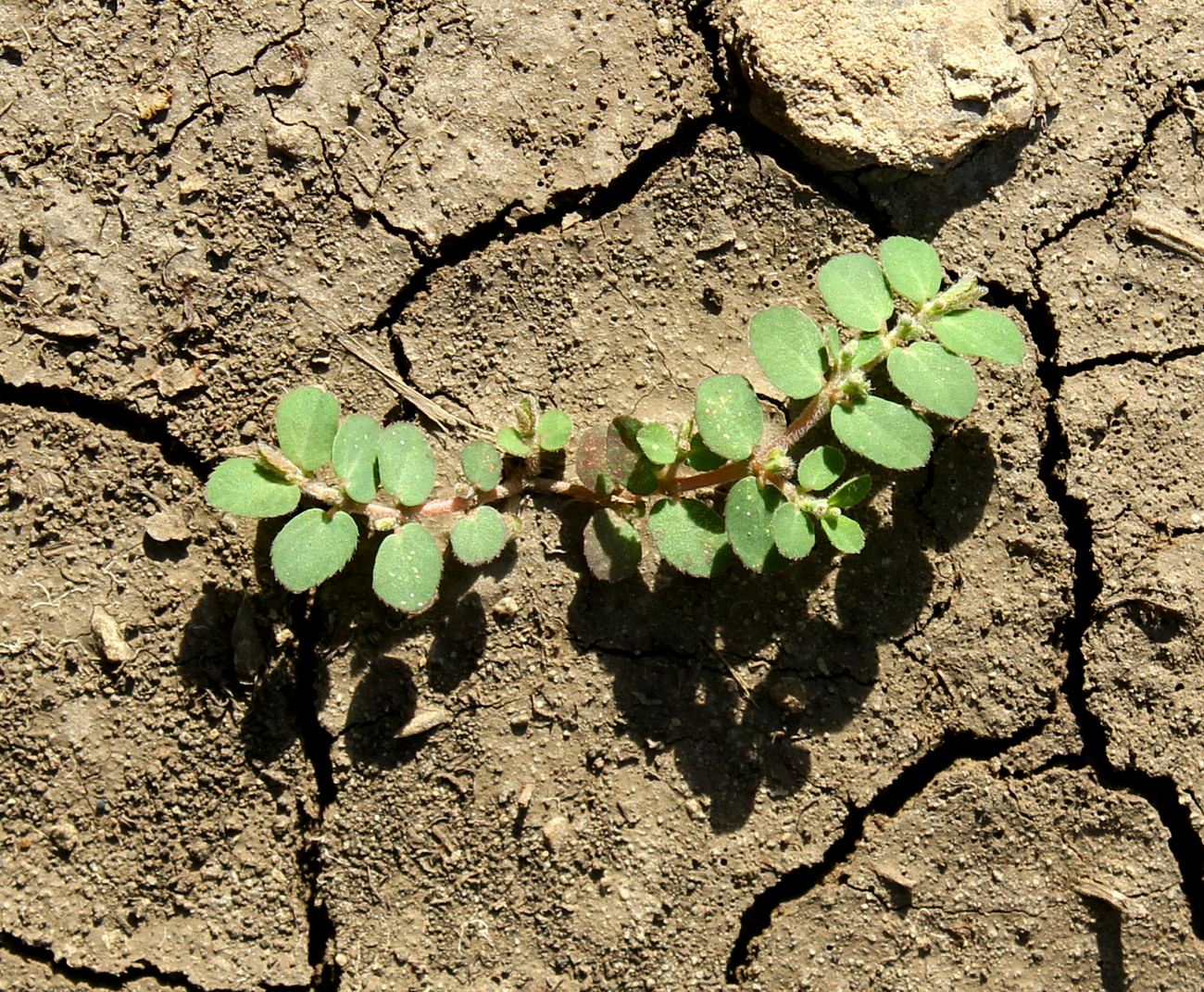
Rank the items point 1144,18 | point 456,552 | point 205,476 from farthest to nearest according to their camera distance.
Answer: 1. point 1144,18
2. point 205,476
3. point 456,552

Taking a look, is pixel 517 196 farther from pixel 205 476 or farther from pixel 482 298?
pixel 205 476

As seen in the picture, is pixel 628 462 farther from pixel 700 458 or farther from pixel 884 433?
pixel 884 433

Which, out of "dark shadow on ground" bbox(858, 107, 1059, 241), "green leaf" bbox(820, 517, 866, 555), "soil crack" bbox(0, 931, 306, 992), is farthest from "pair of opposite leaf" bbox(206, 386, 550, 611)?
"dark shadow on ground" bbox(858, 107, 1059, 241)

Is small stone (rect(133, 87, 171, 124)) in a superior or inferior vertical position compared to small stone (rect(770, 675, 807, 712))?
superior

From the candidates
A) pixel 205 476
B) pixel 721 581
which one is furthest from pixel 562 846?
pixel 205 476

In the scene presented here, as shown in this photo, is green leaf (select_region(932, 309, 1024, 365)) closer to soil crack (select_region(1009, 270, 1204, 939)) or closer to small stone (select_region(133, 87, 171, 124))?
soil crack (select_region(1009, 270, 1204, 939))

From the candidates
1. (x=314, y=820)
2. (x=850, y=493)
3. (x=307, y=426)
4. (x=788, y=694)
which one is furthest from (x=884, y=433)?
(x=314, y=820)
